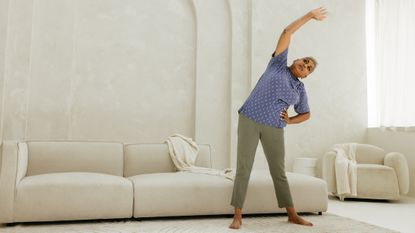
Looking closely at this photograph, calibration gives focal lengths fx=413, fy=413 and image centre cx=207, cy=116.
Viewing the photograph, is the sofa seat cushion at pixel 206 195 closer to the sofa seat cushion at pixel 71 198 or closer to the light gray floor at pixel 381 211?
the sofa seat cushion at pixel 71 198

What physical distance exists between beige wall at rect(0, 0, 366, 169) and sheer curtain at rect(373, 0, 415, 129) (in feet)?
1.46

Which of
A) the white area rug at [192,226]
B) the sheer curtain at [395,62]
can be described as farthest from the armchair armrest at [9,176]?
the sheer curtain at [395,62]

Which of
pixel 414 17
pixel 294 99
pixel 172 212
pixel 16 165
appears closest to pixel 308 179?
pixel 294 99

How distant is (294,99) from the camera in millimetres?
3064

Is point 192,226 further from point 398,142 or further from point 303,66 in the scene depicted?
point 398,142

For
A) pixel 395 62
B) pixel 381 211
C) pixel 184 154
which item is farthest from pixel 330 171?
pixel 184 154

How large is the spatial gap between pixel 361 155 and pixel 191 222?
2944 millimetres

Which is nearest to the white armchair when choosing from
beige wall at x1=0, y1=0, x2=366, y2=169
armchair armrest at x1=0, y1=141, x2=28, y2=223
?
beige wall at x1=0, y1=0, x2=366, y2=169

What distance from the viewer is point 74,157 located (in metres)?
3.72

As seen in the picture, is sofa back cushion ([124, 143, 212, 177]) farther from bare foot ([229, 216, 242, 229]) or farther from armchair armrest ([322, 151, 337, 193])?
armchair armrest ([322, 151, 337, 193])

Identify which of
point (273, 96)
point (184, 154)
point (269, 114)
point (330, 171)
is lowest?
point (330, 171)

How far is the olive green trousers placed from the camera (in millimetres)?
2961

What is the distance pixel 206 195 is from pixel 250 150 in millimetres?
636

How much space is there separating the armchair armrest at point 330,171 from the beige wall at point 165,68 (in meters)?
0.66
